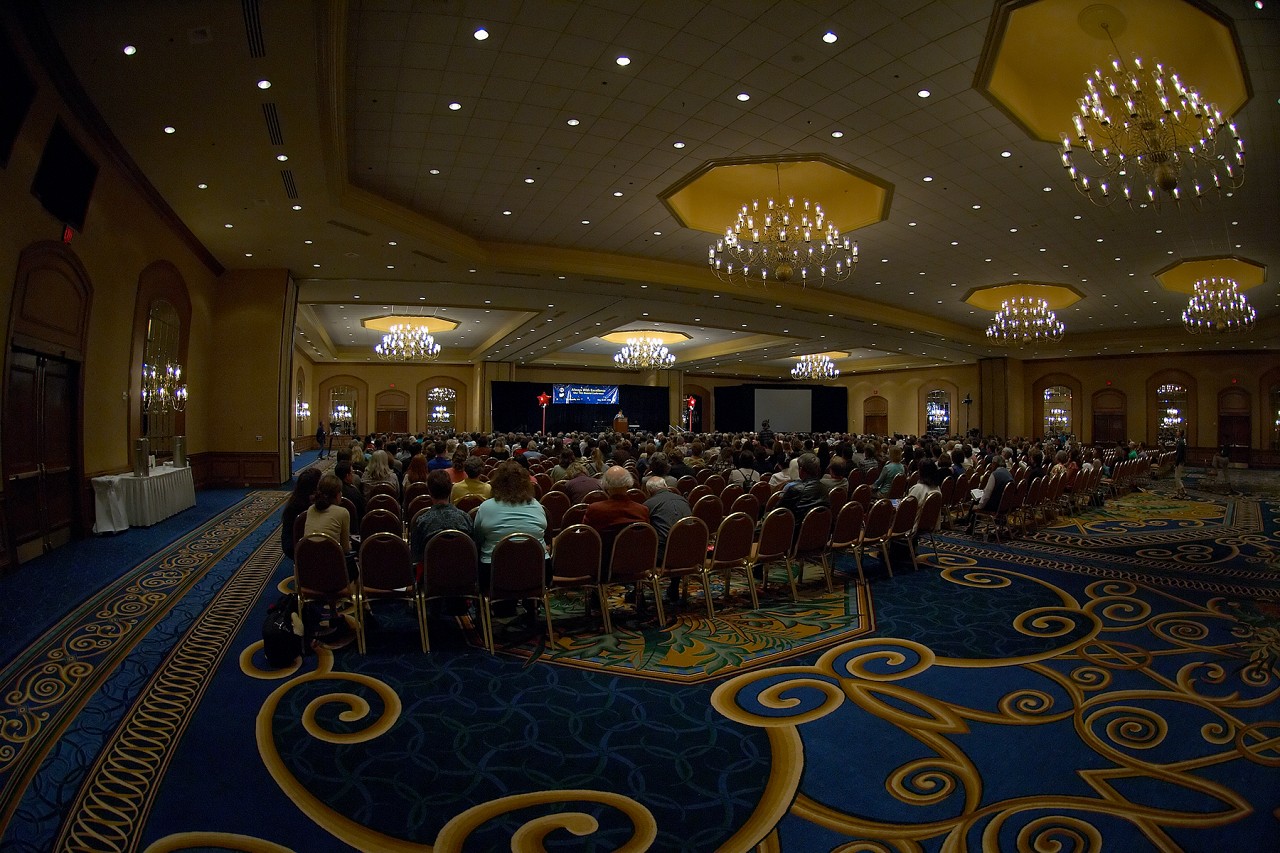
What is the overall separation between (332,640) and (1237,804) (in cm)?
454

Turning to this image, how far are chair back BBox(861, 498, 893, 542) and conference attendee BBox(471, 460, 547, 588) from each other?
3051mm

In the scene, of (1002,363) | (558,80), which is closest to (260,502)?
(558,80)

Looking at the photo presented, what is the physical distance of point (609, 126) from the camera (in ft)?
24.1

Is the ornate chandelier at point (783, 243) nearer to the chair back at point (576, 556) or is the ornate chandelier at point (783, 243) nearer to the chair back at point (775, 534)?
the chair back at point (775, 534)

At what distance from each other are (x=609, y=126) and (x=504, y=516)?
5.22 meters

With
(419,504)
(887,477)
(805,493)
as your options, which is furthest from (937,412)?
(419,504)

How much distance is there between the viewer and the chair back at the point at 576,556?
4168 millimetres

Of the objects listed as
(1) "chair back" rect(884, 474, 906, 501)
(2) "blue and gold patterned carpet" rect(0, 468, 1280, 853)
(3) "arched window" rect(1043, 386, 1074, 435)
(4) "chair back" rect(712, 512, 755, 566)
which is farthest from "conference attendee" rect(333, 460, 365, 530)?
(3) "arched window" rect(1043, 386, 1074, 435)

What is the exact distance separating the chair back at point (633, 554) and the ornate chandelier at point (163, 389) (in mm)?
8430

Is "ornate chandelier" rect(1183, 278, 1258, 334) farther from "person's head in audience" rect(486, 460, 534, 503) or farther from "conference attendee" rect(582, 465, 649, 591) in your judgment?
"person's head in audience" rect(486, 460, 534, 503)

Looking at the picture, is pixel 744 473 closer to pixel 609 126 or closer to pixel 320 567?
pixel 609 126

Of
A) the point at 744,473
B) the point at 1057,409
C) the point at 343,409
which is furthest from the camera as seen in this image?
the point at 343,409

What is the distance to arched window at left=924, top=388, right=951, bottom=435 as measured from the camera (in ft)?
101

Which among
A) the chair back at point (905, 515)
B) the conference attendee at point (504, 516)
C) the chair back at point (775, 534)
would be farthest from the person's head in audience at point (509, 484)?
the chair back at point (905, 515)
